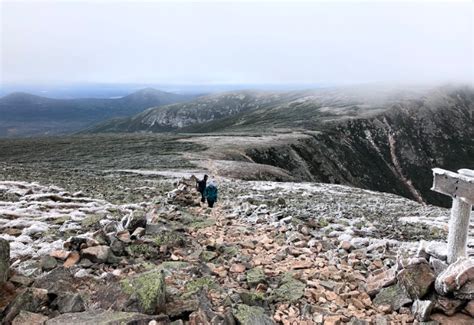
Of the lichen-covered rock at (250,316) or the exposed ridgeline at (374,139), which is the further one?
the exposed ridgeline at (374,139)

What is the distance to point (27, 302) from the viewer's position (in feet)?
23.4

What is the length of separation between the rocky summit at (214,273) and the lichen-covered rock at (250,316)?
0.03 metres

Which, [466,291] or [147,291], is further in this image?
[466,291]

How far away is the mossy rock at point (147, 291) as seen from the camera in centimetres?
759

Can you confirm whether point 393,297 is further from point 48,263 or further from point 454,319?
point 48,263

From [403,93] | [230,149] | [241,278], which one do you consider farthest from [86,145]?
[403,93]

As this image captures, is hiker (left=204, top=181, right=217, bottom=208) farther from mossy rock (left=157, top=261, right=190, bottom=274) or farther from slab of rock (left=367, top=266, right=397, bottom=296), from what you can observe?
slab of rock (left=367, top=266, right=397, bottom=296)

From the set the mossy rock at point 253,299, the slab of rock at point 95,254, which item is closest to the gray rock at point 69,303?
the slab of rock at point 95,254

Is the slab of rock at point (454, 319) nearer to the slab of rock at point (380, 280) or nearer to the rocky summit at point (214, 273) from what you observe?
the rocky summit at point (214, 273)

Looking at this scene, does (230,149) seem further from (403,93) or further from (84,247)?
(403,93)

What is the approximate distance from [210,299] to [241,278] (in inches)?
66.0

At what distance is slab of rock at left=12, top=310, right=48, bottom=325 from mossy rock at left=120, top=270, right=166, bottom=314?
5.27 ft

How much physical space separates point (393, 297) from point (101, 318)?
7006mm

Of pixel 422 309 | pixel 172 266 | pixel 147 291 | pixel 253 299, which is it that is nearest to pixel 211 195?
pixel 172 266
